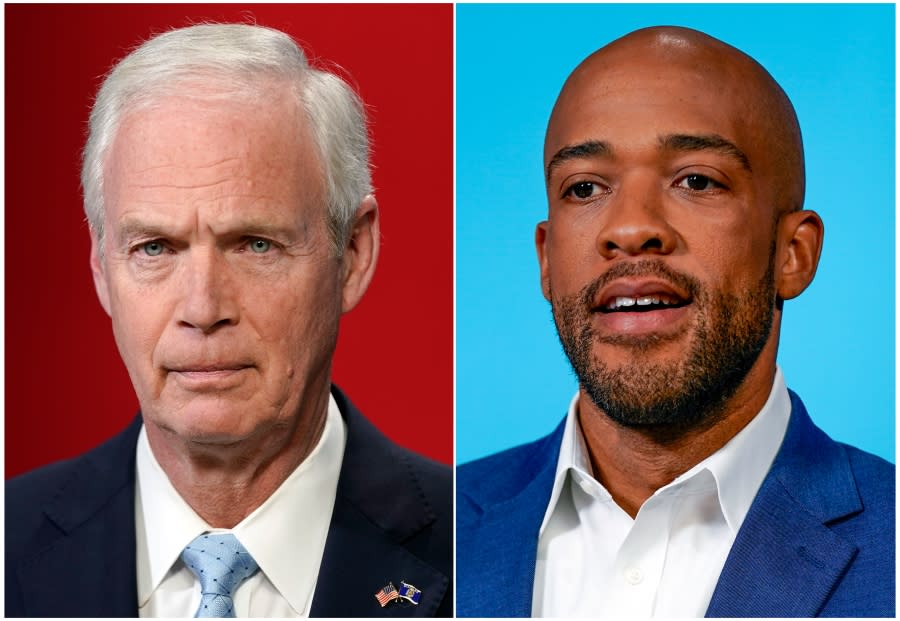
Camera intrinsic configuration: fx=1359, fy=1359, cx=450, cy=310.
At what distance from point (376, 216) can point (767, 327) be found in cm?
111

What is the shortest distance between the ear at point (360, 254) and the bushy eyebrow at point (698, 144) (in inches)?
33.2

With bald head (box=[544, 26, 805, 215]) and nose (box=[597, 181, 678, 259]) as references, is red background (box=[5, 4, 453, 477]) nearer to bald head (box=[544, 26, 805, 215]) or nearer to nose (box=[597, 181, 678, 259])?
bald head (box=[544, 26, 805, 215])

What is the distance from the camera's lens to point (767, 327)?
137 inches

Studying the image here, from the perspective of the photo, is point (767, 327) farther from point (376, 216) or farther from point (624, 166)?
point (376, 216)

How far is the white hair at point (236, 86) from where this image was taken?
11.7ft

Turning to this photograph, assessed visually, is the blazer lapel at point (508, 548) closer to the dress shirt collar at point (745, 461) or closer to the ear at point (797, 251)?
the dress shirt collar at point (745, 461)

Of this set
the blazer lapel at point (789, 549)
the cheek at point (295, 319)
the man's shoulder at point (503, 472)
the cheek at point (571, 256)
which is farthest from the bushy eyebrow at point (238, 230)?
the blazer lapel at point (789, 549)

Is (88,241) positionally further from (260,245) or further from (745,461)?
(745,461)

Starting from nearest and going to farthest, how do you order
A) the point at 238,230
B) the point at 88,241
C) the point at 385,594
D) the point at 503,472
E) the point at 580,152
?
the point at 238,230
the point at 580,152
the point at 385,594
the point at 503,472
the point at 88,241

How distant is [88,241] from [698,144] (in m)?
1.84

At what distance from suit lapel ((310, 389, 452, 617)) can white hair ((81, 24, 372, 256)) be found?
0.59 meters

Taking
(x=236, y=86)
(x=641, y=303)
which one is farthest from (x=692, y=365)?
(x=236, y=86)

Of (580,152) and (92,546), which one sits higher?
(580,152)

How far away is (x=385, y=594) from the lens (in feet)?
12.0
